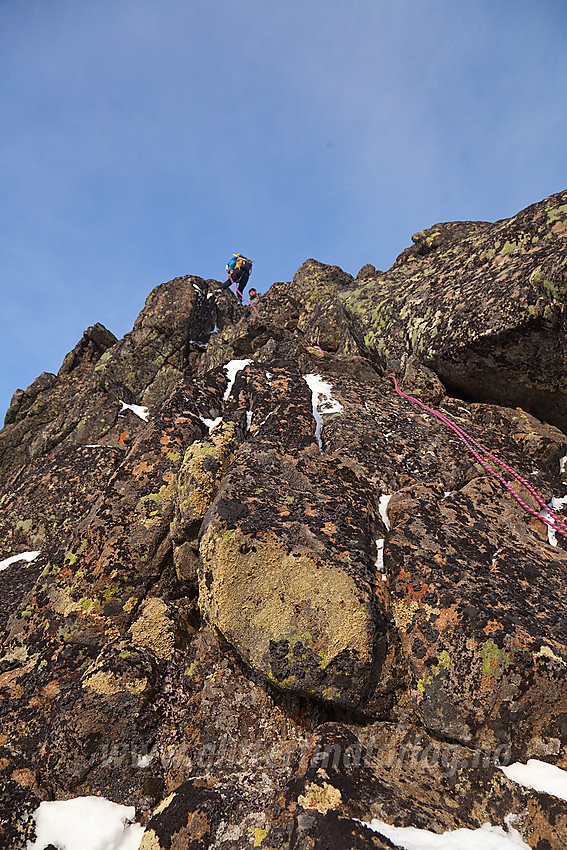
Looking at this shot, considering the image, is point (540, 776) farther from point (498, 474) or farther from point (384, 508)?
point (498, 474)

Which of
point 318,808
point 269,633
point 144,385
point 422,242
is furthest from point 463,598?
point 144,385

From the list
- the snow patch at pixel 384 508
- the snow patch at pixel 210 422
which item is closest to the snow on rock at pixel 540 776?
the snow patch at pixel 384 508

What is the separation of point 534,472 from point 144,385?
17569mm

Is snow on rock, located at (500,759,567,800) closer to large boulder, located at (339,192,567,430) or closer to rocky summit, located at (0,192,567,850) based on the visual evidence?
rocky summit, located at (0,192,567,850)

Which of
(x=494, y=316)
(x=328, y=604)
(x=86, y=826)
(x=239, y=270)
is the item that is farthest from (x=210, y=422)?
(x=239, y=270)

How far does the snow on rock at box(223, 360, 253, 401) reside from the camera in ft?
42.9

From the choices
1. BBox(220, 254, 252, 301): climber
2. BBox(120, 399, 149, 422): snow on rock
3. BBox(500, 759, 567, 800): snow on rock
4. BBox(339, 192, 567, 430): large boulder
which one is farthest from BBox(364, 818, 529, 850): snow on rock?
BBox(220, 254, 252, 301): climber

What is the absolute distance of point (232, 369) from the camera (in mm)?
13930

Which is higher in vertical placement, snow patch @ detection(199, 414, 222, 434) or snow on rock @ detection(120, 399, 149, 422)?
snow on rock @ detection(120, 399, 149, 422)

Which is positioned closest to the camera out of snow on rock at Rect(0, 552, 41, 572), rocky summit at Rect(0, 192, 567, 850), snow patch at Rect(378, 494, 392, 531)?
rocky summit at Rect(0, 192, 567, 850)

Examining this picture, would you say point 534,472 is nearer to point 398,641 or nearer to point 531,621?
point 531,621

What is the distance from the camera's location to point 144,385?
22906 mm

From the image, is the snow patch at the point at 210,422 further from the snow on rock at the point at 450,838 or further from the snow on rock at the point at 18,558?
the snow on rock at the point at 450,838

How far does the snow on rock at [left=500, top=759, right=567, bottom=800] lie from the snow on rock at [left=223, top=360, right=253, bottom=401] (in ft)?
31.5
